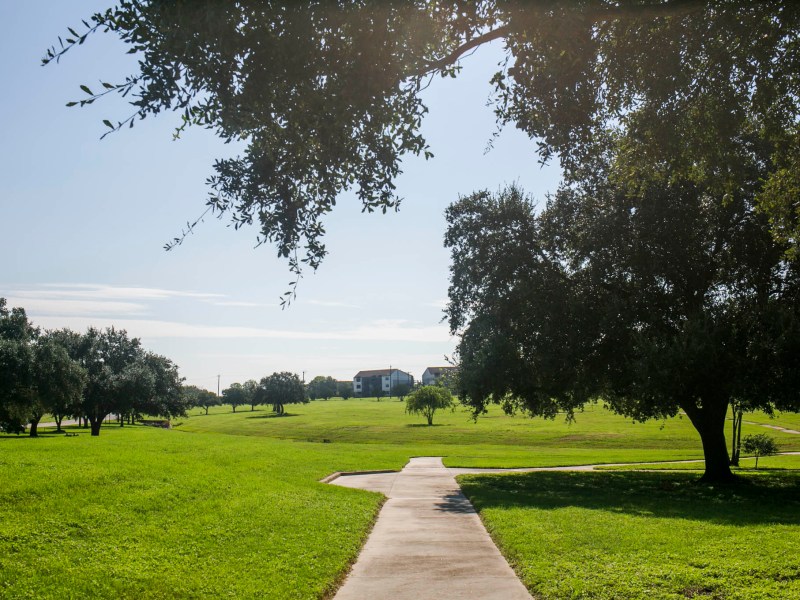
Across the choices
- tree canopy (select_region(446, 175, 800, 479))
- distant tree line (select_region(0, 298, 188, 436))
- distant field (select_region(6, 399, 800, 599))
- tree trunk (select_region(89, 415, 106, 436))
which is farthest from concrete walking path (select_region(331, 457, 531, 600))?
tree trunk (select_region(89, 415, 106, 436))

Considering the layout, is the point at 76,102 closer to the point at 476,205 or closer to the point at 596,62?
the point at 596,62

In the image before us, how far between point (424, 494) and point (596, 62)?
1440 cm

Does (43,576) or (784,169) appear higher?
(784,169)

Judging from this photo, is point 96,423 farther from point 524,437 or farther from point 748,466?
point 748,466

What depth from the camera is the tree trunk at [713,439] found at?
2438 cm

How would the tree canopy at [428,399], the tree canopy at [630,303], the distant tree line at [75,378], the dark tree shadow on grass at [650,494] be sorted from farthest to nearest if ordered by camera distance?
the tree canopy at [428,399] < the distant tree line at [75,378] < the tree canopy at [630,303] < the dark tree shadow on grass at [650,494]

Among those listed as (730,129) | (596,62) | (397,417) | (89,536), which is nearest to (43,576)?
(89,536)

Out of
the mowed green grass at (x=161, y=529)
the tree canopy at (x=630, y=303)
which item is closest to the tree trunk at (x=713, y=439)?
the tree canopy at (x=630, y=303)

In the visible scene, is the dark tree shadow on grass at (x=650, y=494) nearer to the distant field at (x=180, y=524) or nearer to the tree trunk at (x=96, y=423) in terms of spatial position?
the distant field at (x=180, y=524)

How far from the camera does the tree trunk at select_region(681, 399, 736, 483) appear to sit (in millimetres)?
24375

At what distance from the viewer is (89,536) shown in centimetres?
1012

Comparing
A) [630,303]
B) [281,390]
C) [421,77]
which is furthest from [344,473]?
[281,390]

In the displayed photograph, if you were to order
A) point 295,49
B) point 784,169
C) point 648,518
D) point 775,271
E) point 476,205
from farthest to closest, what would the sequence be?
1. point 476,205
2. point 775,271
3. point 648,518
4. point 784,169
5. point 295,49

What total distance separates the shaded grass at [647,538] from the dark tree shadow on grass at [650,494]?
41mm
